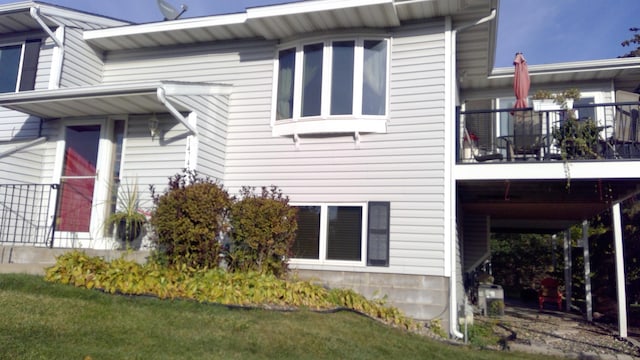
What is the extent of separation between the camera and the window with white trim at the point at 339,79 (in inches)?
364

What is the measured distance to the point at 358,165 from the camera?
9109 mm

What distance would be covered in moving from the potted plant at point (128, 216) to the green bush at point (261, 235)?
6.70ft

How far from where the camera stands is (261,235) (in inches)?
308

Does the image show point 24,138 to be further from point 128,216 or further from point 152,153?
point 128,216

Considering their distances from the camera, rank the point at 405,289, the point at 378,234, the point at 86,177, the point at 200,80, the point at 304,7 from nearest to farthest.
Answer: the point at 405,289
the point at 378,234
the point at 304,7
the point at 86,177
the point at 200,80

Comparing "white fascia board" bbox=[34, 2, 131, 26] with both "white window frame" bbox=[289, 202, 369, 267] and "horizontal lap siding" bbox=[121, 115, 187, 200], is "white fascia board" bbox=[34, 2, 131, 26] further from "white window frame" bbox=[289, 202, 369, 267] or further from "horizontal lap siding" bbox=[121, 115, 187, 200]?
"white window frame" bbox=[289, 202, 369, 267]

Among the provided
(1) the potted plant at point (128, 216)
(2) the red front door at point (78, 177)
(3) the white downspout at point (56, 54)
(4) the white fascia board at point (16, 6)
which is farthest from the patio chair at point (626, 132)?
(4) the white fascia board at point (16, 6)

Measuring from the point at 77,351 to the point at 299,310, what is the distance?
2.99 m

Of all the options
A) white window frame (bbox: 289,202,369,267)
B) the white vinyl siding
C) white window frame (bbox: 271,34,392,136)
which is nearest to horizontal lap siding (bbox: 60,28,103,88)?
the white vinyl siding

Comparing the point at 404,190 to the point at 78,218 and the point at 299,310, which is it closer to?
the point at 299,310

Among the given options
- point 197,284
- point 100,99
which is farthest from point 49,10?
point 197,284

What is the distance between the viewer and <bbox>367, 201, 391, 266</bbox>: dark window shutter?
8656 mm

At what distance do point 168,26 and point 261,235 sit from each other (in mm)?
5080

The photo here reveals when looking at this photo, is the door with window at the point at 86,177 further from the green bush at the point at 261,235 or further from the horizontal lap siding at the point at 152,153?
the green bush at the point at 261,235
